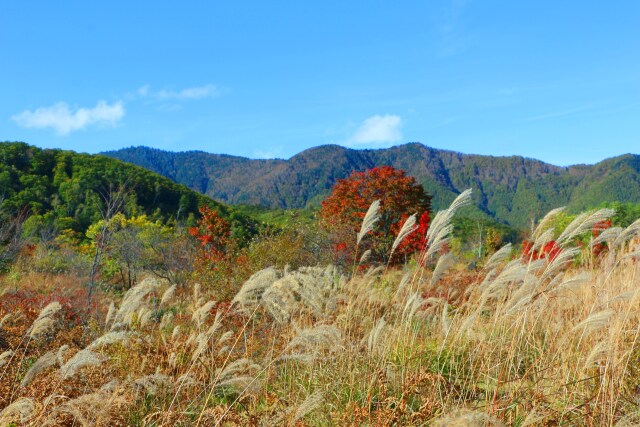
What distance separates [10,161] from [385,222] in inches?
1245

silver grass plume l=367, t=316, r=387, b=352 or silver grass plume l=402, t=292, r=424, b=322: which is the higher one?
silver grass plume l=402, t=292, r=424, b=322

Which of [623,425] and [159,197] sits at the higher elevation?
[159,197]

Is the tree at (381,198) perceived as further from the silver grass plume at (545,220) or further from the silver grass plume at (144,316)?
the silver grass plume at (545,220)

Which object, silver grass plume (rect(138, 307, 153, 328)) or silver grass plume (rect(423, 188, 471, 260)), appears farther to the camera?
silver grass plume (rect(138, 307, 153, 328))

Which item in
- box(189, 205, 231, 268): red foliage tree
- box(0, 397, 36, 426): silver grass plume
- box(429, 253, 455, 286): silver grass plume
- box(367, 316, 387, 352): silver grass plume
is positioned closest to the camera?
box(0, 397, 36, 426): silver grass plume

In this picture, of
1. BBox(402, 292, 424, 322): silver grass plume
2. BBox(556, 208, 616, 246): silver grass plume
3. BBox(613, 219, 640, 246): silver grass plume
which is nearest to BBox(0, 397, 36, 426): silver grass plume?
BBox(402, 292, 424, 322): silver grass plume

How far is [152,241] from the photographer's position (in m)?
13.2

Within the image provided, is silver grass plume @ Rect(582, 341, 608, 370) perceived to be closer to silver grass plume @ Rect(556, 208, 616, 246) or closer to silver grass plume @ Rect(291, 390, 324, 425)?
silver grass plume @ Rect(556, 208, 616, 246)

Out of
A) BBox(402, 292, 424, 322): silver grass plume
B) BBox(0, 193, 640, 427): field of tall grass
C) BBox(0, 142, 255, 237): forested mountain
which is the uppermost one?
BBox(0, 142, 255, 237): forested mountain

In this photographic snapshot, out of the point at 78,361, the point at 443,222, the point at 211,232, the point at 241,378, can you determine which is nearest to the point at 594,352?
the point at 443,222

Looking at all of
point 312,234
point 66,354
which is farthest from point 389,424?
point 312,234

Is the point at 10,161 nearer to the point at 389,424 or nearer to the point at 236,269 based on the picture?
the point at 236,269

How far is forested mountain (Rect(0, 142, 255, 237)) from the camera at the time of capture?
29.9 metres

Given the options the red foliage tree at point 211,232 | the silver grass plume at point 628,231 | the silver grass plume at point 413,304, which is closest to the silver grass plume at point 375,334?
the silver grass plume at point 413,304
